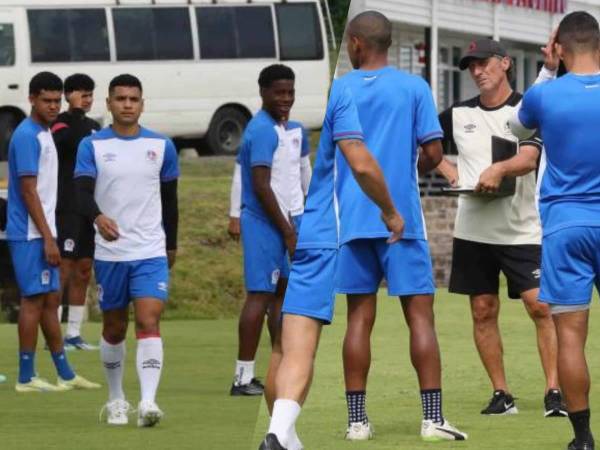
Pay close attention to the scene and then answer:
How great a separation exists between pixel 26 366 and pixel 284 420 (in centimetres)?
420

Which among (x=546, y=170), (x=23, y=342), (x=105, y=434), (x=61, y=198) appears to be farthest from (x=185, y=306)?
(x=546, y=170)

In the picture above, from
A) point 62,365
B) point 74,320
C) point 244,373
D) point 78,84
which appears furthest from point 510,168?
point 74,320

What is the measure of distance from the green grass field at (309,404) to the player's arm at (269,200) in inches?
35.6

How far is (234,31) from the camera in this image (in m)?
31.0

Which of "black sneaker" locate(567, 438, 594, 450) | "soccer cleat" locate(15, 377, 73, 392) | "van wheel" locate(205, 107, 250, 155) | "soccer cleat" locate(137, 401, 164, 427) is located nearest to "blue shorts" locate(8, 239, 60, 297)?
"soccer cleat" locate(15, 377, 73, 392)

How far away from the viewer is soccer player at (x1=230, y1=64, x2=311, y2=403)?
11.2m

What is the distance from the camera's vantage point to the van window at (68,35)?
98.2 feet

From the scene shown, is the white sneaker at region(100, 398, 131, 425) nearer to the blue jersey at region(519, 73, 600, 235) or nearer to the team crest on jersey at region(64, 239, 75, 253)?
the blue jersey at region(519, 73, 600, 235)

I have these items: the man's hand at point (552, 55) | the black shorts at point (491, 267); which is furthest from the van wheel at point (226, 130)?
the man's hand at point (552, 55)

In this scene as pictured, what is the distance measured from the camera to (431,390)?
870cm

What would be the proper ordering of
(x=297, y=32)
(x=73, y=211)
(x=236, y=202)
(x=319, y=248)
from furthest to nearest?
(x=297, y=32), (x=73, y=211), (x=236, y=202), (x=319, y=248)

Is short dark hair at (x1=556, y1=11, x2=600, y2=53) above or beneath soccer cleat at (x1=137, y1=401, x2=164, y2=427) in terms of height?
above

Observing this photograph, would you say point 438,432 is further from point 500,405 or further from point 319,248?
point 500,405

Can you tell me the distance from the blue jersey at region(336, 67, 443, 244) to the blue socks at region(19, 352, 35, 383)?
11.6ft
